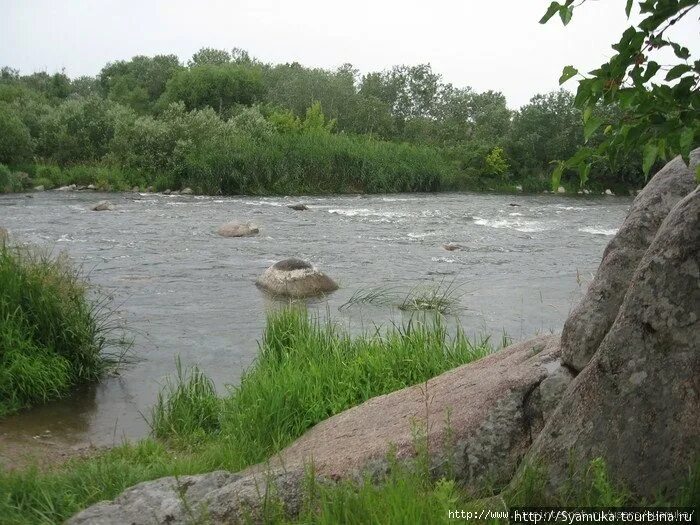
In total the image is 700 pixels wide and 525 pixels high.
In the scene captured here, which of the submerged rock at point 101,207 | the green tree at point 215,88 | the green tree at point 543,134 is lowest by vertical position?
the submerged rock at point 101,207

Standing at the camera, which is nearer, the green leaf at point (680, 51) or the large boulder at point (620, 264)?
the green leaf at point (680, 51)

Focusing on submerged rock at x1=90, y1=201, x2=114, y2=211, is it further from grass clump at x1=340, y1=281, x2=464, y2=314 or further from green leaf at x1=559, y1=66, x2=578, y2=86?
green leaf at x1=559, y1=66, x2=578, y2=86

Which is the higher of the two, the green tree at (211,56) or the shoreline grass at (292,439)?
the green tree at (211,56)

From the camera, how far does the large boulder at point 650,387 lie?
3.38m

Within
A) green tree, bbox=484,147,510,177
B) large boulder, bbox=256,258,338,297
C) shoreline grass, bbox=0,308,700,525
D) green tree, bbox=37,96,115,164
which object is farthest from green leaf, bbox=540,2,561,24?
green tree, bbox=484,147,510,177

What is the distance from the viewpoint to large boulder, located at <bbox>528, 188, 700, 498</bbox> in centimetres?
338

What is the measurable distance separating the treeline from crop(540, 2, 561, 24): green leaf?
1317 inches

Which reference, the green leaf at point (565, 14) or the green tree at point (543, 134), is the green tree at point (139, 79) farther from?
the green leaf at point (565, 14)

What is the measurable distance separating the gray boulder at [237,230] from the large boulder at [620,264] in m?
17.0

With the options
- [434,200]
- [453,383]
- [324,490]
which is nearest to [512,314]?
[453,383]

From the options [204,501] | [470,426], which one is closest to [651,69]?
[470,426]

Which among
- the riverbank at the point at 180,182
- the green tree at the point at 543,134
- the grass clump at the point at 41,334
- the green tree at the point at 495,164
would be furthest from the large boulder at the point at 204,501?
the green tree at the point at 543,134

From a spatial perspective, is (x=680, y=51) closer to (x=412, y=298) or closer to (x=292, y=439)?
(x=292, y=439)

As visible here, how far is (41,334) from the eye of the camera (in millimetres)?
8188
